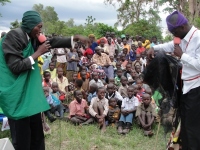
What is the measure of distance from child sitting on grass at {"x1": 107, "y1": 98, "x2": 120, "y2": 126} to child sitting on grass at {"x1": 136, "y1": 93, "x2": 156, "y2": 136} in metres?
0.42

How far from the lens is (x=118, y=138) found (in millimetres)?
4652

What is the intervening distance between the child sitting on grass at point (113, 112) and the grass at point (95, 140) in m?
0.27

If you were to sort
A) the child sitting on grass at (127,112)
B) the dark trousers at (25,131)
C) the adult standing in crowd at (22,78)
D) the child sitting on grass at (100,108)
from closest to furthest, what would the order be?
the adult standing in crowd at (22,78)
the dark trousers at (25,131)
the child sitting on grass at (127,112)
the child sitting on grass at (100,108)

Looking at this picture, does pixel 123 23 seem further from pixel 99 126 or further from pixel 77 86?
pixel 99 126

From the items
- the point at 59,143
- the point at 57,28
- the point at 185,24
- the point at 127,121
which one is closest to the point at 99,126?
the point at 127,121

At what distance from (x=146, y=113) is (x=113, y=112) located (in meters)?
0.63

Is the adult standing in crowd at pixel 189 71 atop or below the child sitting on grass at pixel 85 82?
atop

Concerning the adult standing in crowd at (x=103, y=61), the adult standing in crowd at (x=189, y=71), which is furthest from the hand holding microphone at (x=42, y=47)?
the adult standing in crowd at (x=103, y=61)

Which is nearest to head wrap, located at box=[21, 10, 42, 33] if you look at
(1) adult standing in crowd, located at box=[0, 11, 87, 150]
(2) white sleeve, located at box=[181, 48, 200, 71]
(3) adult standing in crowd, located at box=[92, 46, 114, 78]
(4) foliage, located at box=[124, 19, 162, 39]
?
(1) adult standing in crowd, located at box=[0, 11, 87, 150]

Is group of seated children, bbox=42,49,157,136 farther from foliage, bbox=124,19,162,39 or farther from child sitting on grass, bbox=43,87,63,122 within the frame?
foliage, bbox=124,19,162,39

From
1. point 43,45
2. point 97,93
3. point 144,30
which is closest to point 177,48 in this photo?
point 43,45

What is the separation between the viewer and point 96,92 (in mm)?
6027

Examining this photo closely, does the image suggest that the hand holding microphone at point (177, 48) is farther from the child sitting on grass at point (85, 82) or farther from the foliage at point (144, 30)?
the foliage at point (144, 30)

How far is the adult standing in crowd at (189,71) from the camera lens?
262 cm
